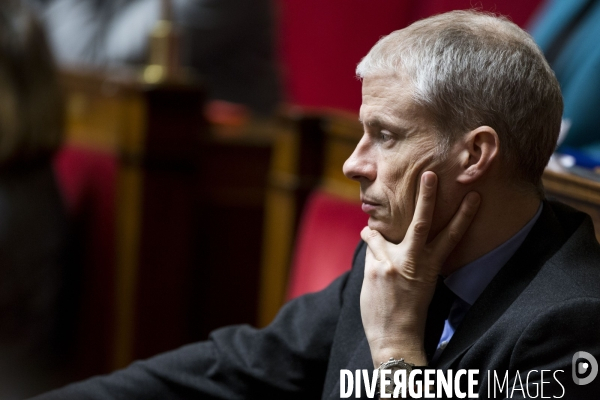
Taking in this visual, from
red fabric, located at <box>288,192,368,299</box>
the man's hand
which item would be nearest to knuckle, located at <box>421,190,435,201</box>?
the man's hand

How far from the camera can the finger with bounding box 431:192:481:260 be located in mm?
1312

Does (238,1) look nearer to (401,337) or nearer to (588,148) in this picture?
(588,148)

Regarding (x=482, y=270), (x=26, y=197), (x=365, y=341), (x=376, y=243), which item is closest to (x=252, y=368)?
(x=365, y=341)

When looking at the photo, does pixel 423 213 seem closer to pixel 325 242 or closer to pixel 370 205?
pixel 370 205

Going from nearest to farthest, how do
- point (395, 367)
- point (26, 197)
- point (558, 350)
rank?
point (558, 350) → point (395, 367) → point (26, 197)

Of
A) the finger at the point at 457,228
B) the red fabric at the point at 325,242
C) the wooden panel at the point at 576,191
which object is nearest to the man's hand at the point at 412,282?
the finger at the point at 457,228

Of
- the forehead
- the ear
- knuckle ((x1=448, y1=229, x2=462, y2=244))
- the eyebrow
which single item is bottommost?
knuckle ((x1=448, y1=229, x2=462, y2=244))

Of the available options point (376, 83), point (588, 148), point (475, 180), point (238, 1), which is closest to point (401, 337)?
point (475, 180)

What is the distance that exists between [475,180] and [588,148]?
88cm

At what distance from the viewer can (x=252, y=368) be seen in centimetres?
159

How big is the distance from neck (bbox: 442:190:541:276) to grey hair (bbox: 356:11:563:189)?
4cm

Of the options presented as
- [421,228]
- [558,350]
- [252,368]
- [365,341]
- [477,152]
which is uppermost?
[477,152]

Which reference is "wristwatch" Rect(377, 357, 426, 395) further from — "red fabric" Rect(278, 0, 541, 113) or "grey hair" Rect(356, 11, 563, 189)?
"red fabric" Rect(278, 0, 541, 113)

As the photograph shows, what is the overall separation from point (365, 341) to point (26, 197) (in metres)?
1.81
